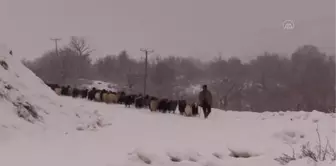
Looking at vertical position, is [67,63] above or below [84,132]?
above

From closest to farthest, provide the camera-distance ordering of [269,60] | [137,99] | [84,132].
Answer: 1. [84,132]
2. [137,99]
3. [269,60]

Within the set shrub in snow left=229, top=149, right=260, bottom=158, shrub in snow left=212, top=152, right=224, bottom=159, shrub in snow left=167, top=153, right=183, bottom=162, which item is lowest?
shrub in snow left=212, top=152, right=224, bottom=159

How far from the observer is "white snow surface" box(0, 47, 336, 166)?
8.83 metres

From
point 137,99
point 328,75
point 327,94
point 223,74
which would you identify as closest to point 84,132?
point 137,99

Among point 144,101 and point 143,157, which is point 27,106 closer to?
point 143,157

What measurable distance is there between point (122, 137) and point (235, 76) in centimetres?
9024

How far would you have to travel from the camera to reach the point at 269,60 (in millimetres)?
109688

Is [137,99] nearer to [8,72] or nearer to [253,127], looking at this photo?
[253,127]

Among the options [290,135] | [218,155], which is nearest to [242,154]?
[218,155]

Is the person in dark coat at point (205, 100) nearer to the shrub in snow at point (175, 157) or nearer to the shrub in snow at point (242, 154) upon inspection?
the shrub in snow at point (242, 154)

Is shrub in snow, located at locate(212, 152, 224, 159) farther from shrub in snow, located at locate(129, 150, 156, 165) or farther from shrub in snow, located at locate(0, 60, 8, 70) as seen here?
shrub in snow, located at locate(0, 60, 8, 70)

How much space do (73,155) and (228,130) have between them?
728 cm

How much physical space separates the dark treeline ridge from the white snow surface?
48464 mm

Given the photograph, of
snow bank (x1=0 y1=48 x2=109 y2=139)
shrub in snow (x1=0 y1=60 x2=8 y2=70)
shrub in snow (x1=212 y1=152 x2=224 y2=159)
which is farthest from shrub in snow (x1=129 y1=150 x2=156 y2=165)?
shrub in snow (x1=0 y1=60 x2=8 y2=70)
